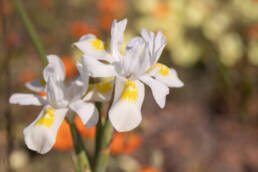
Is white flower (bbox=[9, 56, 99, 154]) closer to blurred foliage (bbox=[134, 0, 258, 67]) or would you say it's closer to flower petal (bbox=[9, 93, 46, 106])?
flower petal (bbox=[9, 93, 46, 106])

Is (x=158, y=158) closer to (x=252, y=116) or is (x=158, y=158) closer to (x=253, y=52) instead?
(x=252, y=116)

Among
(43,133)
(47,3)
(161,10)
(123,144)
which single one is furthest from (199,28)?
(43,133)

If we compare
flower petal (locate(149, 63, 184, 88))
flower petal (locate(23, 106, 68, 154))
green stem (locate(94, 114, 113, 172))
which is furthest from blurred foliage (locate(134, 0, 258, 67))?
flower petal (locate(23, 106, 68, 154))

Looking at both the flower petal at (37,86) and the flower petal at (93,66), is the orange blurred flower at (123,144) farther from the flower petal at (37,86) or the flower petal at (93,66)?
the flower petal at (93,66)

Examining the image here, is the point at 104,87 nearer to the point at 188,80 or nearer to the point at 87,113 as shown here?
the point at 87,113

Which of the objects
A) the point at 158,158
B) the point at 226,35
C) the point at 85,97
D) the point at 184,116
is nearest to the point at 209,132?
the point at 184,116

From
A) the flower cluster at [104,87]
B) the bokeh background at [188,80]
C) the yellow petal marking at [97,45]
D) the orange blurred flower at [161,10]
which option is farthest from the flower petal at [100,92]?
the orange blurred flower at [161,10]
